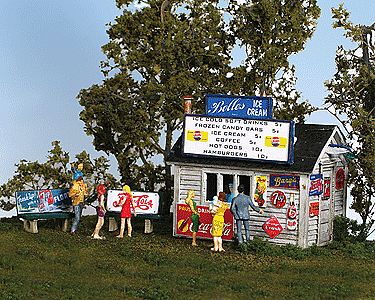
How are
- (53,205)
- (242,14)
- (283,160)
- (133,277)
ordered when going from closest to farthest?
(133,277), (283,160), (53,205), (242,14)

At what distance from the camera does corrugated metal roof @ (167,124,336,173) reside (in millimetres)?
30062

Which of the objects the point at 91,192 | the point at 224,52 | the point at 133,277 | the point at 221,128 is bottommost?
the point at 133,277

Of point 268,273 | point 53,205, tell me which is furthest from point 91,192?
point 268,273

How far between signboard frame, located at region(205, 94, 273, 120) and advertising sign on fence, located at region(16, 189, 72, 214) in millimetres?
6409

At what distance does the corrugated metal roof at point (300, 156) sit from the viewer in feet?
98.6

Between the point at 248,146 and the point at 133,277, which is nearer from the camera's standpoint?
the point at 133,277

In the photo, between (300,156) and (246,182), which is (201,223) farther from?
(300,156)

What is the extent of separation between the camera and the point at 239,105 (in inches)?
1224

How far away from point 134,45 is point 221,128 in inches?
259

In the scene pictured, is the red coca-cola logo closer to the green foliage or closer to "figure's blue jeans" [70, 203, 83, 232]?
"figure's blue jeans" [70, 203, 83, 232]

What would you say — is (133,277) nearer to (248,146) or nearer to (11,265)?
(11,265)

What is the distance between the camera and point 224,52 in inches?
1423

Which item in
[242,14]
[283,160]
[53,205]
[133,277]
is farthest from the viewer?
[242,14]

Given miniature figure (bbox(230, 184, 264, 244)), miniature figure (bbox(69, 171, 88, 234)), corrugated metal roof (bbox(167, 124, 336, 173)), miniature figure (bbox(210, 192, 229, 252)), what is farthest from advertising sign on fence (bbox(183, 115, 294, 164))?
miniature figure (bbox(69, 171, 88, 234))
